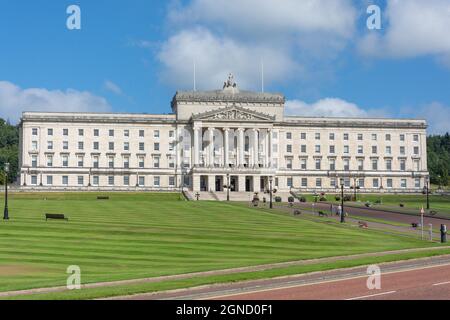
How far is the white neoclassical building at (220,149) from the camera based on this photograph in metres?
149

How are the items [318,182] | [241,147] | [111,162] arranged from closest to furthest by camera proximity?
[111,162], [241,147], [318,182]

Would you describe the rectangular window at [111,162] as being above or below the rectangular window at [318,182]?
above

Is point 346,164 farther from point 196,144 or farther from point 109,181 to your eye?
point 109,181

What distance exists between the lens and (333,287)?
85.3 feet

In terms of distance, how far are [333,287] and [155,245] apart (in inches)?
808

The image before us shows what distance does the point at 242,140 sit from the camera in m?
152

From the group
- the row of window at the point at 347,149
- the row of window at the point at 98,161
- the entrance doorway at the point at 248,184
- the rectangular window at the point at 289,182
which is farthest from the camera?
the row of window at the point at 347,149

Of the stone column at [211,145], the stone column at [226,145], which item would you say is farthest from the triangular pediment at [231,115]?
the stone column at [211,145]

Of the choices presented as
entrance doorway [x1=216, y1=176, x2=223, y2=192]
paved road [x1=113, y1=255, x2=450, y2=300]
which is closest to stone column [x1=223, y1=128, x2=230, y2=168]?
entrance doorway [x1=216, y1=176, x2=223, y2=192]

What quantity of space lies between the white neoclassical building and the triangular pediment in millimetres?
254

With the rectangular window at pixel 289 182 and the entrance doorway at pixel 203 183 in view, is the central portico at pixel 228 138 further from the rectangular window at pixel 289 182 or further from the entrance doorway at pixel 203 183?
the rectangular window at pixel 289 182

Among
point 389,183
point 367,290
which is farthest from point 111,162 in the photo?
point 367,290

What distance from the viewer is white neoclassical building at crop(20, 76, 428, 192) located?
149 m

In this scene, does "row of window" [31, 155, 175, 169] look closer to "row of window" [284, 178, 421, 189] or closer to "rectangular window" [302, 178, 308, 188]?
"row of window" [284, 178, 421, 189]
